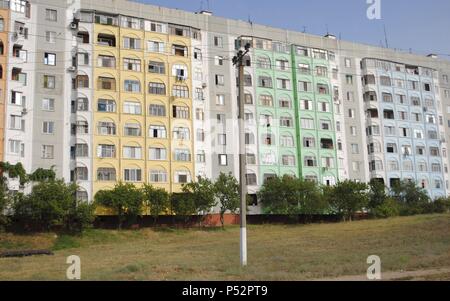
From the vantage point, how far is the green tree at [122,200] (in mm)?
57125

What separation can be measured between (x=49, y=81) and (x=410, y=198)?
52.1m

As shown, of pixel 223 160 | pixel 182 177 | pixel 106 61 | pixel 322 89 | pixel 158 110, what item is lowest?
pixel 182 177

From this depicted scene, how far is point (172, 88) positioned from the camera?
218 ft

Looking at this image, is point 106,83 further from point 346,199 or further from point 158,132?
point 346,199

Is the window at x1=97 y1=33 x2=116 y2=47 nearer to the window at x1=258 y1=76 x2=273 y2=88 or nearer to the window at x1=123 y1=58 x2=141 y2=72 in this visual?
the window at x1=123 y1=58 x2=141 y2=72

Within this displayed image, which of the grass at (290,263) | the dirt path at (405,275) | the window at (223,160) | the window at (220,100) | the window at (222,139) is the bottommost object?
the dirt path at (405,275)

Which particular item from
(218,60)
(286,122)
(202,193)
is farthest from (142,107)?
(286,122)

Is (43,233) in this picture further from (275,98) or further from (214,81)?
(275,98)

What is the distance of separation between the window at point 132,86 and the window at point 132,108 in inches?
62.4

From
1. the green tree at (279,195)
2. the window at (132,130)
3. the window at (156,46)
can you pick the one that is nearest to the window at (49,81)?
the window at (132,130)

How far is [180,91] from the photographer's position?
66.9m

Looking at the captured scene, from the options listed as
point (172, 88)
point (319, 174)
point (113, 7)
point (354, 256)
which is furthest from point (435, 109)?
point (354, 256)

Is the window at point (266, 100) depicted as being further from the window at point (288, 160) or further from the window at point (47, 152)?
the window at point (47, 152)
